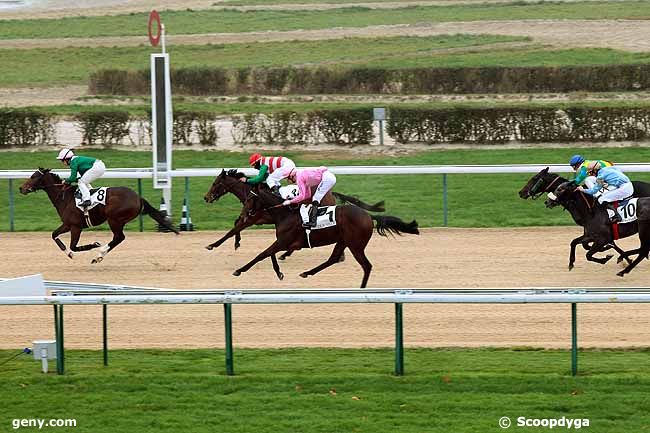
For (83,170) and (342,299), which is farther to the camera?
(83,170)

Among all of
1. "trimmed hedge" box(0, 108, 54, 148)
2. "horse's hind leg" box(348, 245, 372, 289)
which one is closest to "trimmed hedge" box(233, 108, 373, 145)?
"trimmed hedge" box(0, 108, 54, 148)

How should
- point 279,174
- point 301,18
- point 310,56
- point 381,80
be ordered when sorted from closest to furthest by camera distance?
point 279,174, point 381,80, point 310,56, point 301,18

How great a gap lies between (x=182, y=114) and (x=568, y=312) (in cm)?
1119

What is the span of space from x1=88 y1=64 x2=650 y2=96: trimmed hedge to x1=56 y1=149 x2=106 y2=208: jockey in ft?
43.8

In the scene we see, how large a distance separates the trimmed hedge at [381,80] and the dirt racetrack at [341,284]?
1145 cm

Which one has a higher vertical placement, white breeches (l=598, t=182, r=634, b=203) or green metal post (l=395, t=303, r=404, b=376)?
white breeches (l=598, t=182, r=634, b=203)

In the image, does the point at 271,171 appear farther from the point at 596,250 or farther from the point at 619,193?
the point at 619,193

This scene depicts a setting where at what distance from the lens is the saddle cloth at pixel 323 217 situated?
11602 mm

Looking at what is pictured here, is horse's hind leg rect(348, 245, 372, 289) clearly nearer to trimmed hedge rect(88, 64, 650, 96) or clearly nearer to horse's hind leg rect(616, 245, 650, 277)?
horse's hind leg rect(616, 245, 650, 277)

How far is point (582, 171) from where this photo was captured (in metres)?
12.5

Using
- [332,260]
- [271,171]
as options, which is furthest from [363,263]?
[271,171]

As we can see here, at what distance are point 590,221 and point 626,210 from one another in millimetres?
341

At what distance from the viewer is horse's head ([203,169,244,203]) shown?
43.0 feet

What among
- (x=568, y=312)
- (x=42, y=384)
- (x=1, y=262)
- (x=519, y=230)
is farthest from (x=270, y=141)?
(x=42, y=384)
